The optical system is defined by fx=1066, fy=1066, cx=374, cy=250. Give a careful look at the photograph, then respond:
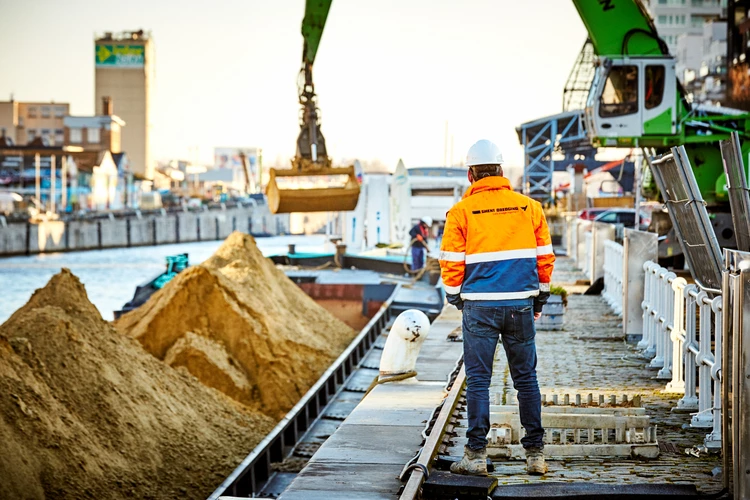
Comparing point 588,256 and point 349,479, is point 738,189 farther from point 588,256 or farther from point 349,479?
point 588,256

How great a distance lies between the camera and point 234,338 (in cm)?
1897

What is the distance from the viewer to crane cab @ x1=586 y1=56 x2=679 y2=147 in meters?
22.2

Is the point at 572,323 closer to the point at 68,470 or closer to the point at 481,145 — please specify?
the point at 68,470

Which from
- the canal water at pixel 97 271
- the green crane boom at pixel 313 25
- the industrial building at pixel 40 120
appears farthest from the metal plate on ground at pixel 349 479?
the industrial building at pixel 40 120

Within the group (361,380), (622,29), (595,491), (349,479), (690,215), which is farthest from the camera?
(622,29)

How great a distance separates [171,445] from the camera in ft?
38.5

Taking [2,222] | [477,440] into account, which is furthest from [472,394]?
[2,222]

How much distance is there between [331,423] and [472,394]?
824 cm

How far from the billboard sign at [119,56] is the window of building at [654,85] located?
160859mm

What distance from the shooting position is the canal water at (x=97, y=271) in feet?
182

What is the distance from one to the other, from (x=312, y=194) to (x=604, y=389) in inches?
513

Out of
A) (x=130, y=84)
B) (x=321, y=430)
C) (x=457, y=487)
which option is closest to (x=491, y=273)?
(x=457, y=487)

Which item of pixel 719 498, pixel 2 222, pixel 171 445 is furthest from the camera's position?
pixel 2 222

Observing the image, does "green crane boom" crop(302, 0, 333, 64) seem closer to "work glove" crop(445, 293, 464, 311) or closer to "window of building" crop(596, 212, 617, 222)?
"work glove" crop(445, 293, 464, 311)
